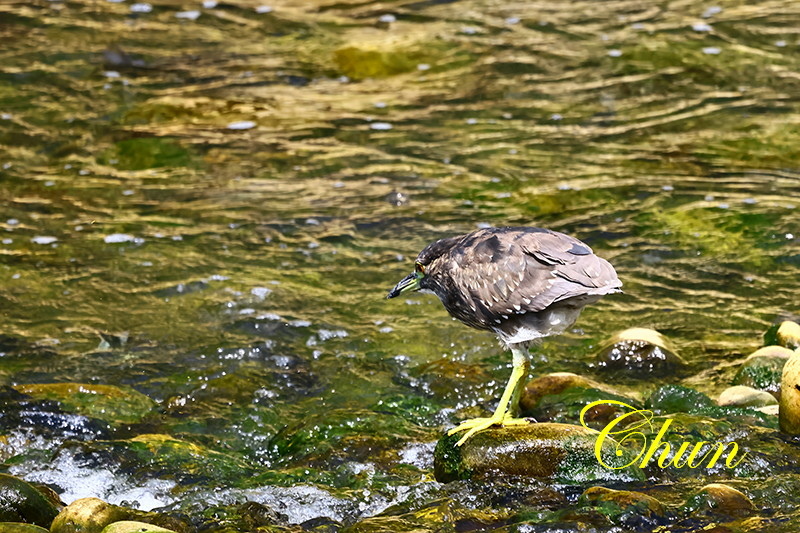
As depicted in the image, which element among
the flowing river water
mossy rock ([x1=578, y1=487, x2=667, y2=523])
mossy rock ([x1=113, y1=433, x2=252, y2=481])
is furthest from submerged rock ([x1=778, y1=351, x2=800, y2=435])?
mossy rock ([x1=113, y1=433, x2=252, y2=481])

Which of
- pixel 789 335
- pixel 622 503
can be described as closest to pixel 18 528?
pixel 622 503

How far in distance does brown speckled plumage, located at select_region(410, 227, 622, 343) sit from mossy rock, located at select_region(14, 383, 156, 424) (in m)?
2.04

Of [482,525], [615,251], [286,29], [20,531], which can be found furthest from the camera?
[286,29]

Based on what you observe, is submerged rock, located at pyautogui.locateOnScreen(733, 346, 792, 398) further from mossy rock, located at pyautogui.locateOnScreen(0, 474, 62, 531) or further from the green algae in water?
the green algae in water

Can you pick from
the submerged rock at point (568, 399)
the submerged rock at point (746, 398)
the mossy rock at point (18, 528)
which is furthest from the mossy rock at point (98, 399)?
the submerged rock at point (746, 398)

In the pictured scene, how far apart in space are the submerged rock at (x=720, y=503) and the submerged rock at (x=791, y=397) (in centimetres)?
71

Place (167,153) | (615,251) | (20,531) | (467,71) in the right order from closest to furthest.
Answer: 1. (20,531)
2. (615,251)
3. (167,153)
4. (467,71)

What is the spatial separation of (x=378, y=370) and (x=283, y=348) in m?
0.70

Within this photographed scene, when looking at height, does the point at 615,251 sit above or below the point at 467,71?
below

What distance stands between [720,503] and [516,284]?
132 centimetres

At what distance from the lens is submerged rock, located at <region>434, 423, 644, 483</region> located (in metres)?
4.84

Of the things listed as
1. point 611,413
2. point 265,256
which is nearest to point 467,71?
point 265,256

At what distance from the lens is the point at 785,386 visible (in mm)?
5125

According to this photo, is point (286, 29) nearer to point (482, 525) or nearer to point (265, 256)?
point (265, 256)
